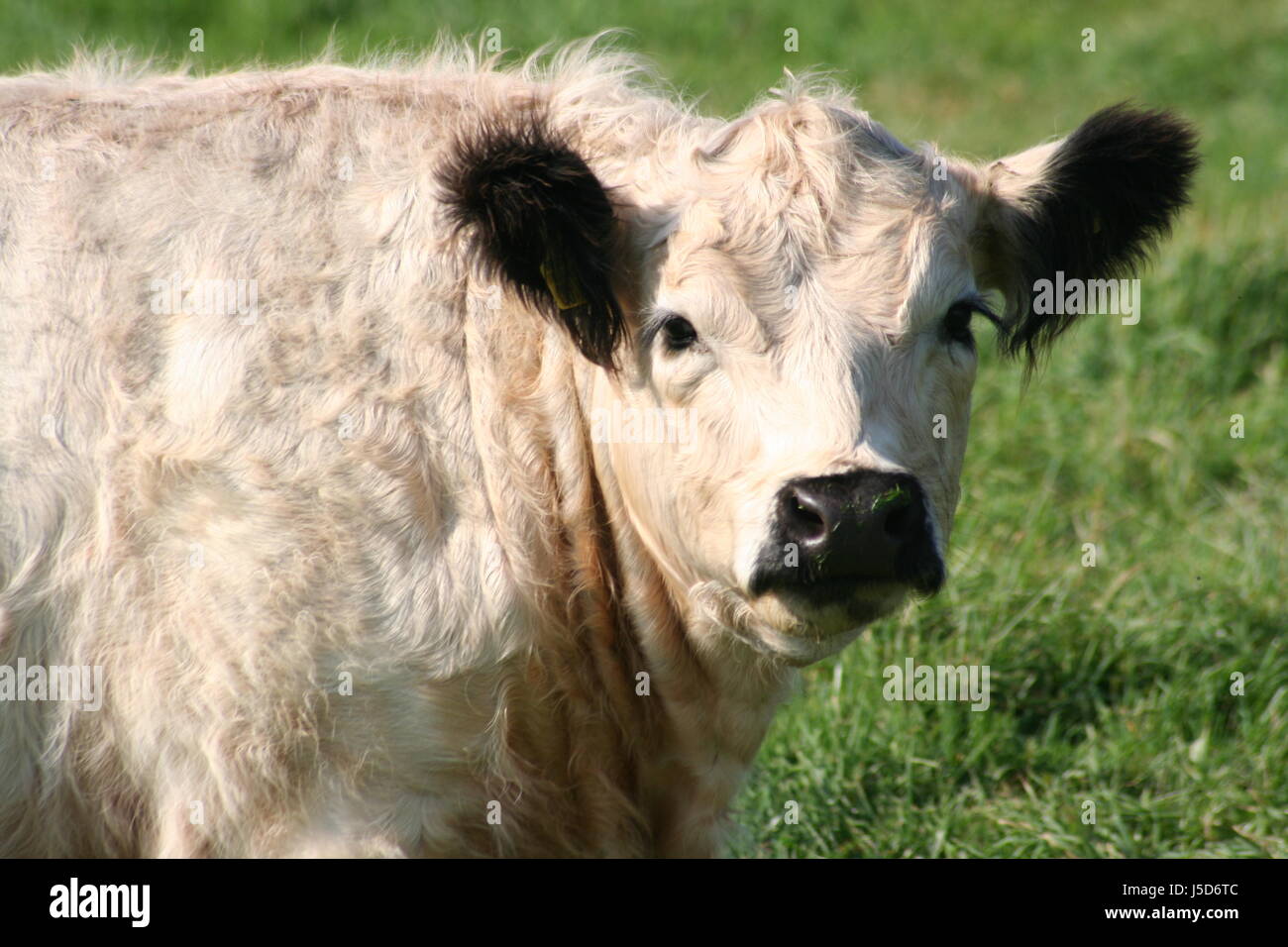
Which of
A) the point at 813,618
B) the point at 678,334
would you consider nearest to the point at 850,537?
the point at 813,618

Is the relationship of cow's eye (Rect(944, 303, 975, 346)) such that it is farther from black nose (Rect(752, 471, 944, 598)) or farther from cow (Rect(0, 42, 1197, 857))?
black nose (Rect(752, 471, 944, 598))

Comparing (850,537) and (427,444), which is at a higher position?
(427,444)

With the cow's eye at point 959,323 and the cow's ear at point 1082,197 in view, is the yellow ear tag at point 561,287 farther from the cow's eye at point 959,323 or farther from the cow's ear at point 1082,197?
the cow's ear at point 1082,197

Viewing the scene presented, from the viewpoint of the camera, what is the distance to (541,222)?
3.63m

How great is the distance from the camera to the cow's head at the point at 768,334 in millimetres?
3383

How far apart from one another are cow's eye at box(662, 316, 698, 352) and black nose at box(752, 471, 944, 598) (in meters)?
0.50

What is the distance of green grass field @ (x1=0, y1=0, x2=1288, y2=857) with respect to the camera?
4945mm

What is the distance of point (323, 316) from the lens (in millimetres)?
3648

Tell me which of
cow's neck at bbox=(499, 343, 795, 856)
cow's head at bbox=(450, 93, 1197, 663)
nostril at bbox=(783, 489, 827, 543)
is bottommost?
cow's neck at bbox=(499, 343, 795, 856)

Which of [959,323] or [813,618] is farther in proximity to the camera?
[959,323]

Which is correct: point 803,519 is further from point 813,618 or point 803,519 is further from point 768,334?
point 768,334

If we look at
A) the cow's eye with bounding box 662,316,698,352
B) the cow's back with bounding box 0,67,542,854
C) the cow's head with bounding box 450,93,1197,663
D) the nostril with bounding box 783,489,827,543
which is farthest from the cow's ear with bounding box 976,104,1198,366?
the cow's back with bounding box 0,67,542,854

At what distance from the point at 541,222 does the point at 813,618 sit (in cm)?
111
